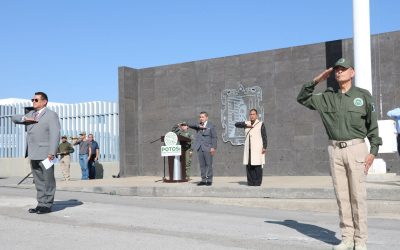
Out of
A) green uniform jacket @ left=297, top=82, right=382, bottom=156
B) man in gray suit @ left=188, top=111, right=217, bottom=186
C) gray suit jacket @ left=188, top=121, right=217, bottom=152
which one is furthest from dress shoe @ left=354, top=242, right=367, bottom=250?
gray suit jacket @ left=188, top=121, right=217, bottom=152

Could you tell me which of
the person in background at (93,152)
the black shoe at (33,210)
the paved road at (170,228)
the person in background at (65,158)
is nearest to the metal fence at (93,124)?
the person in background at (93,152)

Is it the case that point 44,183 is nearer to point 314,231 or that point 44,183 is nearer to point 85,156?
point 314,231

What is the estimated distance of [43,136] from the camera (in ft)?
27.7

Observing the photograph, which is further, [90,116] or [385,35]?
[90,116]

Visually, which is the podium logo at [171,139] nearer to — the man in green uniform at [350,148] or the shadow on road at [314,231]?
the shadow on road at [314,231]

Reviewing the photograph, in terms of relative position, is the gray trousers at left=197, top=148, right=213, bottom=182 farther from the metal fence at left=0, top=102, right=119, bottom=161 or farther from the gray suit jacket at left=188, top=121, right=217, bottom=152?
the metal fence at left=0, top=102, right=119, bottom=161

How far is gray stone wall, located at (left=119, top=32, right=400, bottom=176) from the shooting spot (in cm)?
1484

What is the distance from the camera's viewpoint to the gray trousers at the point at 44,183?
841 cm

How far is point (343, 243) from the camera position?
546 centimetres

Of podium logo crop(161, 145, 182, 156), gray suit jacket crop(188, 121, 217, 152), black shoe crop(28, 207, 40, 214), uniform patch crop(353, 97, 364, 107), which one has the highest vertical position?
uniform patch crop(353, 97, 364, 107)

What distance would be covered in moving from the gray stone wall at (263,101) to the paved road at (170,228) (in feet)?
21.6

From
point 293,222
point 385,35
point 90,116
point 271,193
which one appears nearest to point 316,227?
point 293,222

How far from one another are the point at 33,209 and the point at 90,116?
39.7 ft

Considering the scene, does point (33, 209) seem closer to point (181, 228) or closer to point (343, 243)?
point (181, 228)
